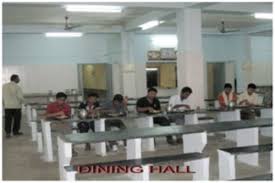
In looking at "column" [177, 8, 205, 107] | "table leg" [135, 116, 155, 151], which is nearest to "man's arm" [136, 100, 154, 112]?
"table leg" [135, 116, 155, 151]

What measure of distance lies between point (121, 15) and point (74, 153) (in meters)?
4.35

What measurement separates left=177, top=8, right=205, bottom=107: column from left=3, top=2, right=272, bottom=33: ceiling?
0.21m

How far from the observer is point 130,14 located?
30.6ft

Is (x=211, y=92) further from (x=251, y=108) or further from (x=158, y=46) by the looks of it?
(x=251, y=108)

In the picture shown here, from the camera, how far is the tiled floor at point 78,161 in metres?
4.72

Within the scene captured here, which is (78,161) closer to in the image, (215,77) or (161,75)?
(161,75)

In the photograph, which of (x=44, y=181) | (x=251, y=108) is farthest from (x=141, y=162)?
(x=251, y=108)

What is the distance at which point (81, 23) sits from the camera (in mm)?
10430

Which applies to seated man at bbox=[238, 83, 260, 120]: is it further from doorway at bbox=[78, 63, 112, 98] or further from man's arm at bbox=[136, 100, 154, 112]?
doorway at bbox=[78, 63, 112, 98]

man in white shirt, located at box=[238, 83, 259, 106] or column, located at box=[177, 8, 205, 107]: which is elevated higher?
column, located at box=[177, 8, 205, 107]

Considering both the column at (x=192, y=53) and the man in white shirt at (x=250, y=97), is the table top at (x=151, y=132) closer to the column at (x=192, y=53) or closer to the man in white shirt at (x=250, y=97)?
the man in white shirt at (x=250, y=97)

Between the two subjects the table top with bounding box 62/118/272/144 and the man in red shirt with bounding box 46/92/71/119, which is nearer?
the table top with bounding box 62/118/272/144

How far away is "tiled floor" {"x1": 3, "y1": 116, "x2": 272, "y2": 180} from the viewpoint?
4723mm

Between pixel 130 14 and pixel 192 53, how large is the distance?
254 centimetres
